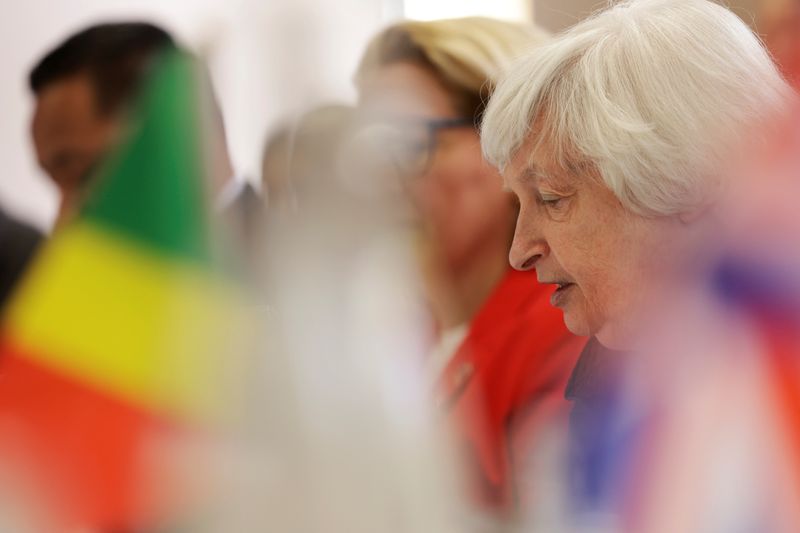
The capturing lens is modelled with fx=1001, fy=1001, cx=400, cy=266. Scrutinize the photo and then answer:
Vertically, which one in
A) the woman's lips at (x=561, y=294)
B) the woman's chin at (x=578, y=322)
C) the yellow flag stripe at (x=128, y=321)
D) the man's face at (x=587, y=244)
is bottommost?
the yellow flag stripe at (x=128, y=321)

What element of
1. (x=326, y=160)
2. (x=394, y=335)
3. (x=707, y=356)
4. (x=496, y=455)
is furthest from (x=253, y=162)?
(x=707, y=356)

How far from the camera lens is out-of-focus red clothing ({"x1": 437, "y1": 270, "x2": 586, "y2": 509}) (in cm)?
77

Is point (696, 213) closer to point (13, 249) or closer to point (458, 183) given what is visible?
point (458, 183)

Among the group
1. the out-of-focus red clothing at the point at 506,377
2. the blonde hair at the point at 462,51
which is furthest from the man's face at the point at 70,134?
the out-of-focus red clothing at the point at 506,377

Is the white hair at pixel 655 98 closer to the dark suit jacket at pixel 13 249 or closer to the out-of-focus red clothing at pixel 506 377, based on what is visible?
the out-of-focus red clothing at pixel 506 377

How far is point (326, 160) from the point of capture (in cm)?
82

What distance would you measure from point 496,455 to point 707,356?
0.23 m

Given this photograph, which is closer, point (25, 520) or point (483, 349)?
point (25, 520)

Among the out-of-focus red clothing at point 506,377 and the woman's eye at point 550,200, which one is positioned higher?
the woman's eye at point 550,200

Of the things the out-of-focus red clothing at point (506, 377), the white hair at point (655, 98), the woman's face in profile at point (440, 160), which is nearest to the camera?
the white hair at point (655, 98)

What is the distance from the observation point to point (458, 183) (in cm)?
90

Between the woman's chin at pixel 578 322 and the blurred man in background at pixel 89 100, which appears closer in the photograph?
the woman's chin at pixel 578 322

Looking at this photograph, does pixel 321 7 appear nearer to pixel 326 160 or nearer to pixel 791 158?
pixel 326 160

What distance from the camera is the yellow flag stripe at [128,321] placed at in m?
0.78
